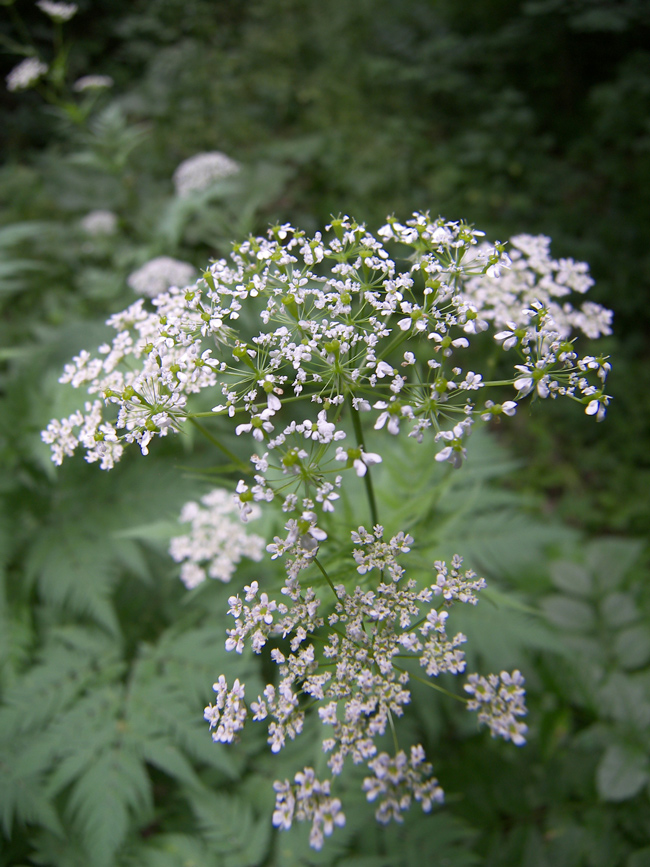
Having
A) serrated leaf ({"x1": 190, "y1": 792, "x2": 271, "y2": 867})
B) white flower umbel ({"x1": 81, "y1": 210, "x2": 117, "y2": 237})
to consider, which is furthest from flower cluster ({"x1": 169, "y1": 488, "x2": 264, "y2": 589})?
white flower umbel ({"x1": 81, "y1": 210, "x2": 117, "y2": 237})

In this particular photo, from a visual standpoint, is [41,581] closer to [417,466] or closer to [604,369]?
[417,466]

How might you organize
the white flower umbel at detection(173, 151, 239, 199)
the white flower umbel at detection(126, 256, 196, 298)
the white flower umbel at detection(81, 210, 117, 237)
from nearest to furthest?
1. the white flower umbel at detection(126, 256, 196, 298)
2. the white flower umbel at detection(173, 151, 239, 199)
3. the white flower umbel at detection(81, 210, 117, 237)

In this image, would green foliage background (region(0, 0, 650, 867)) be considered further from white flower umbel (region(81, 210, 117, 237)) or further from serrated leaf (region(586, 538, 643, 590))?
white flower umbel (region(81, 210, 117, 237))

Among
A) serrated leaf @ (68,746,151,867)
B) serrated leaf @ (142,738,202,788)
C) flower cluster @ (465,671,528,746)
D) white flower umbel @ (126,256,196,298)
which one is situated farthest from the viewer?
white flower umbel @ (126,256,196,298)

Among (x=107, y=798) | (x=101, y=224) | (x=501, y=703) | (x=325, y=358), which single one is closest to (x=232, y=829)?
(x=107, y=798)

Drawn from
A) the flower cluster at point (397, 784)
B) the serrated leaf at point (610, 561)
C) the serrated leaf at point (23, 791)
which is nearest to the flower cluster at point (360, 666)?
the flower cluster at point (397, 784)

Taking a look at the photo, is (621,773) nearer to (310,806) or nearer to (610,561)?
(610,561)

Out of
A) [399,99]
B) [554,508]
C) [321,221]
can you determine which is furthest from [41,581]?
[399,99]
